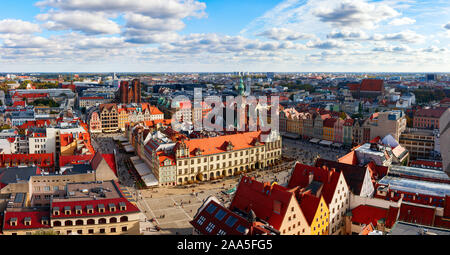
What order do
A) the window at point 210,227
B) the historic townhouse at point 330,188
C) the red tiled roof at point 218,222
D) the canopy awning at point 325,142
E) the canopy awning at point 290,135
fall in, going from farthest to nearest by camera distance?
1. the canopy awning at point 290,135
2. the canopy awning at point 325,142
3. the historic townhouse at point 330,188
4. the window at point 210,227
5. the red tiled roof at point 218,222

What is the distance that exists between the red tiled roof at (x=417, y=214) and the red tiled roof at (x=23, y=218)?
3640 centimetres

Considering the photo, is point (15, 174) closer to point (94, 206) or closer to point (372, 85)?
point (94, 206)

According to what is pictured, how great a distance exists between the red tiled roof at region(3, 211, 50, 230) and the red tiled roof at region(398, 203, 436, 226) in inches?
1433

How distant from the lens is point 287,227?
32.3m

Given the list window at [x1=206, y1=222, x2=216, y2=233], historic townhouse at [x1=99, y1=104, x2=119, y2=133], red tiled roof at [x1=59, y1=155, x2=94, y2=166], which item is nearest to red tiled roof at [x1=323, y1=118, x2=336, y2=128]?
red tiled roof at [x1=59, y1=155, x2=94, y2=166]

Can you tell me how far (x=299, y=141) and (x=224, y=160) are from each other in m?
36.6

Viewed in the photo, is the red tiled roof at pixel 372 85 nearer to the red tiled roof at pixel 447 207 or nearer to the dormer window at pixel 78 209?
the red tiled roof at pixel 447 207

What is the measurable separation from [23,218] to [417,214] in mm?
39958

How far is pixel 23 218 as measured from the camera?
33.9m

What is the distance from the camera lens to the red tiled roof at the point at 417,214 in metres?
36.0

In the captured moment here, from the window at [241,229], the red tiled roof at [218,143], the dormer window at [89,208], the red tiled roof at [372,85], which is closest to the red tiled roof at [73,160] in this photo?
the red tiled roof at [218,143]

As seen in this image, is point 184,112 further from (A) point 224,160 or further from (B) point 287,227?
(B) point 287,227

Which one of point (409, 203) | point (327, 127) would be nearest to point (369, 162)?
point (409, 203)

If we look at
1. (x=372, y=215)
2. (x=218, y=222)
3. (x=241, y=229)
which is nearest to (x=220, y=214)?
(x=218, y=222)
